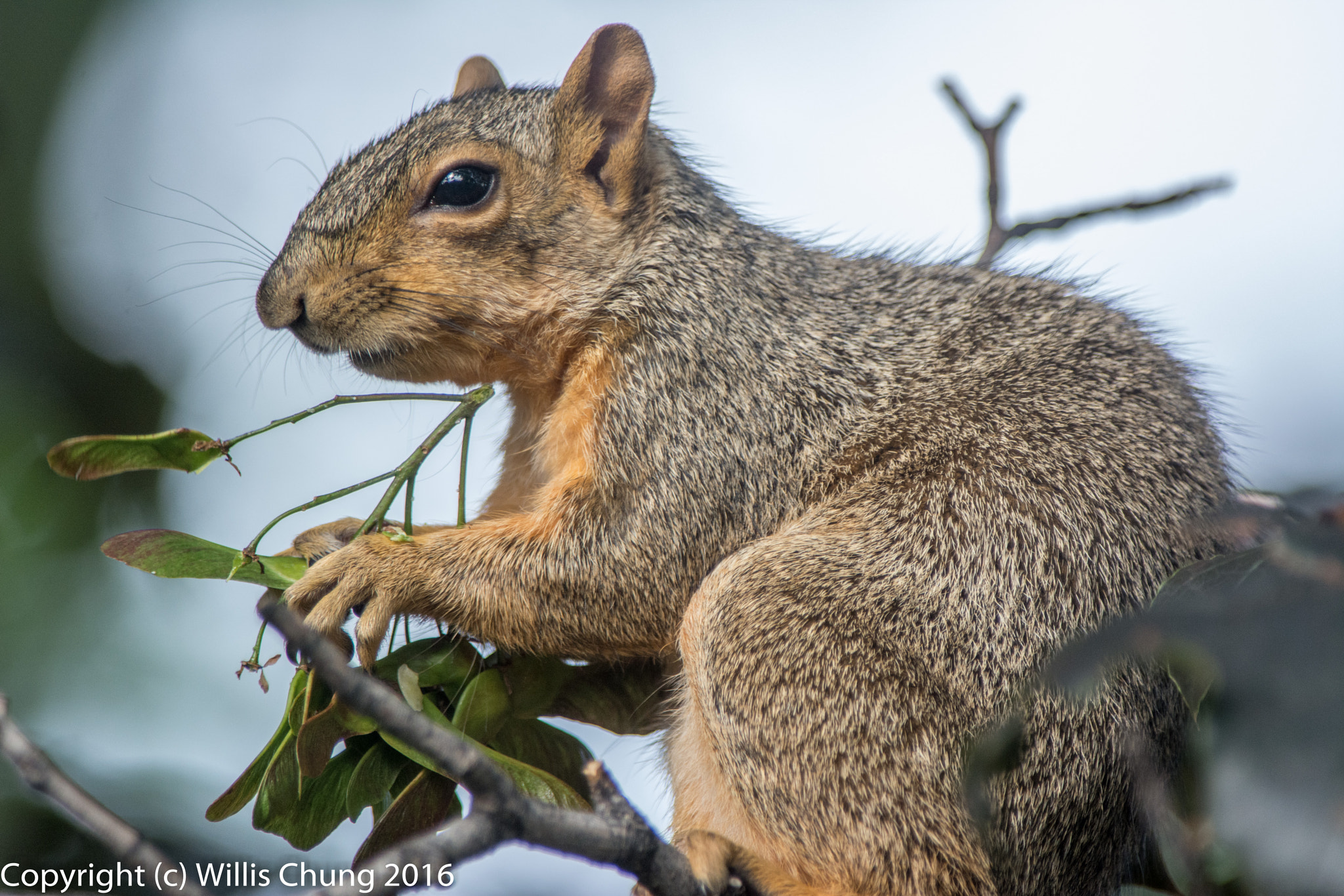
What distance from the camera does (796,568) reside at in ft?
7.82

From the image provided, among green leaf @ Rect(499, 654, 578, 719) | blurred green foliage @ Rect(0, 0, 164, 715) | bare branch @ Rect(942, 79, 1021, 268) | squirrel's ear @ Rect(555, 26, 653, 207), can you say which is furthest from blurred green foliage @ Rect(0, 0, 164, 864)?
bare branch @ Rect(942, 79, 1021, 268)

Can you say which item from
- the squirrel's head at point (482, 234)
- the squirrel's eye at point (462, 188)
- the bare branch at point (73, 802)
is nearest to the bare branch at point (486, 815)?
the bare branch at point (73, 802)

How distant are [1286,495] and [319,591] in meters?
2.09

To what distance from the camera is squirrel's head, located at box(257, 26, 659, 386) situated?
2.67 metres

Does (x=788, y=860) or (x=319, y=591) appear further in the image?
(x=319, y=591)

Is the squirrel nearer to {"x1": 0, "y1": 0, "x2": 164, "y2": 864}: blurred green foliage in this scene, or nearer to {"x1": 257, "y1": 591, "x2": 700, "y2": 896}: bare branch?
{"x1": 257, "y1": 591, "x2": 700, "y2": 896}: bare branch

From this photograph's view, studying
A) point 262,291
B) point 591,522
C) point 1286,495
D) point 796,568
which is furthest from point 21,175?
point 1286,495

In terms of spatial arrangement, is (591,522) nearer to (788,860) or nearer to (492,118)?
(788,860)

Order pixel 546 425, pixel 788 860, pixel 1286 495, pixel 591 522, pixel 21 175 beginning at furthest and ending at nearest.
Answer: pixel 21 175, pixel 546 425, pixel 591 522, pixel 788 860, pixel 1286 495

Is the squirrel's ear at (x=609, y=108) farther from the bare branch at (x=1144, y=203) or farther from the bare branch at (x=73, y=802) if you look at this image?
the bare branch at (x=73, y=802)

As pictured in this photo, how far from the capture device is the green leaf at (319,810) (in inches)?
82.0

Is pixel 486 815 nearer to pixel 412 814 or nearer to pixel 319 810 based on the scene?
pixel 412 814

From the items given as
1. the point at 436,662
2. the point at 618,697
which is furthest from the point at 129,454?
the point at 618,697

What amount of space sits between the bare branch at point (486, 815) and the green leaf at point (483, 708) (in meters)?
0.69
